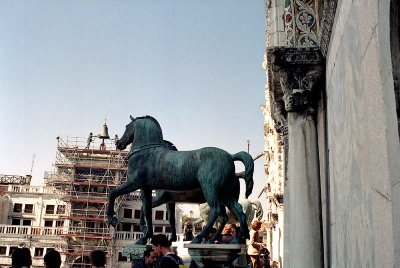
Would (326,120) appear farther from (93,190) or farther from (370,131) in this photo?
(93,190)

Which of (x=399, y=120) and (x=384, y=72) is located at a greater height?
(x=384, y=72)

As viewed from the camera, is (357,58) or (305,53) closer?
(357,58)

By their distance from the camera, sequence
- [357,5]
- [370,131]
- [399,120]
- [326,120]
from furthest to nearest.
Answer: [326,120]
[357,5]
[370,131]
[399,120]

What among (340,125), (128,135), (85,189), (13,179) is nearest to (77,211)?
(85,189)

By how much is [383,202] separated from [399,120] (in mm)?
687

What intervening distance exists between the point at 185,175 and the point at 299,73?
3.66 meters

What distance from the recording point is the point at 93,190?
57875mm

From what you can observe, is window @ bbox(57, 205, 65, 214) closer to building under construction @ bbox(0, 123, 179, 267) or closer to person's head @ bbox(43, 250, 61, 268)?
building under construction @ bbox(0, 123, 179, 267)

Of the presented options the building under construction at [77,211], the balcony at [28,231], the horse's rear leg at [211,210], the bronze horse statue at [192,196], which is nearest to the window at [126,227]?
the building under construction at [77,211]

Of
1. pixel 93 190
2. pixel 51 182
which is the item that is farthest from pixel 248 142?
pixel 51 182

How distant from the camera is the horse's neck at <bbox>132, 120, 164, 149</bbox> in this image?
9312 millimetres

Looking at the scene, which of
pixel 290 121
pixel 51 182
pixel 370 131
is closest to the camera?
pixel 370 131

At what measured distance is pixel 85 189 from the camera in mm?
57688

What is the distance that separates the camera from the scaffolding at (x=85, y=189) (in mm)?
54812
